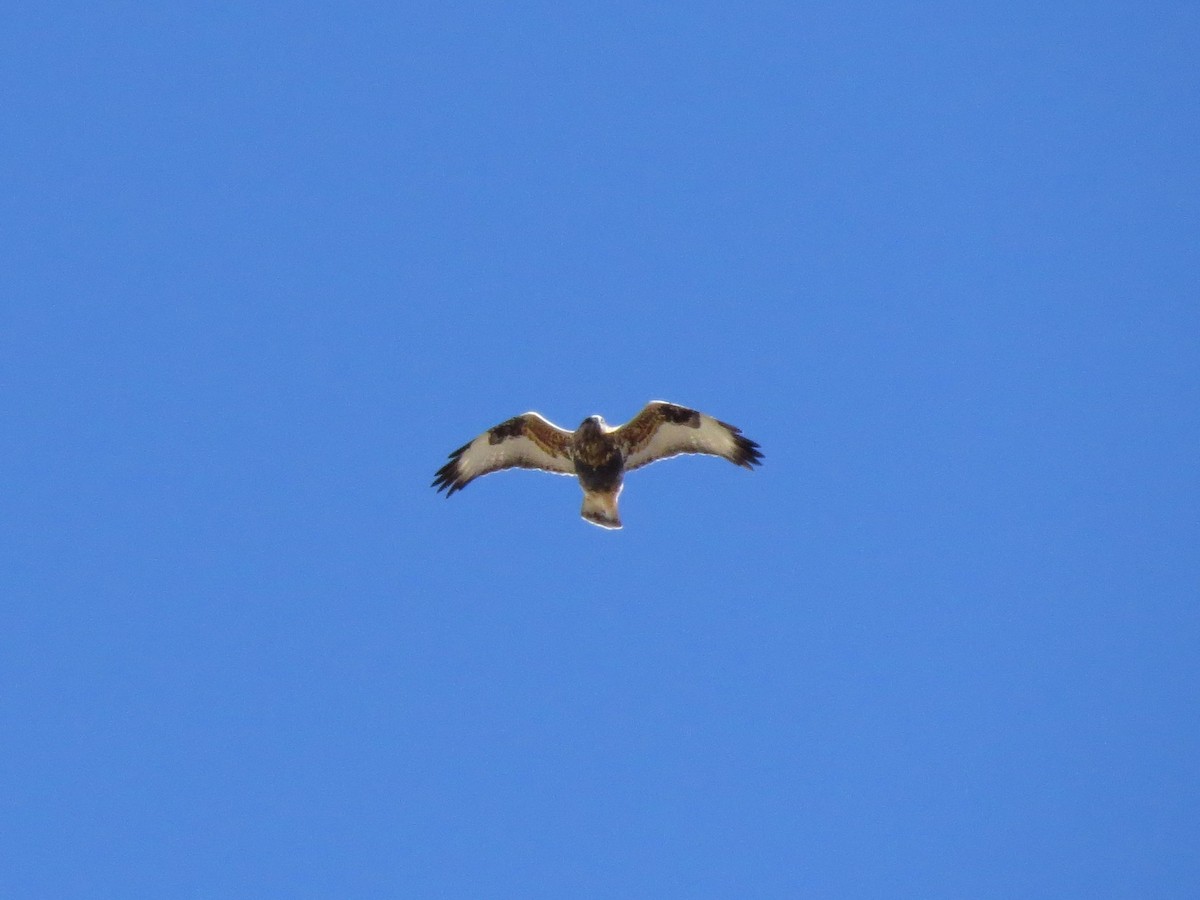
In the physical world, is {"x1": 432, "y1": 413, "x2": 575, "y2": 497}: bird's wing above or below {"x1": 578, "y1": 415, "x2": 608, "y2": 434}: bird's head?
above

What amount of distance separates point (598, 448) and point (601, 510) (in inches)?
32.7

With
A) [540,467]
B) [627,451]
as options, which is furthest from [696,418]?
[540,467]

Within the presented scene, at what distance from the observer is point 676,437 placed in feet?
52.4

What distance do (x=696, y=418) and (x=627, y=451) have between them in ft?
3.03

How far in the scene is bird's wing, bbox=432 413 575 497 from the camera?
53.2ft

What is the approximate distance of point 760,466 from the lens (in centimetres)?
1560

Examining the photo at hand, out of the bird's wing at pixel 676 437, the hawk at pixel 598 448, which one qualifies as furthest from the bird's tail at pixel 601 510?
the bird's wing at pixel 676 437

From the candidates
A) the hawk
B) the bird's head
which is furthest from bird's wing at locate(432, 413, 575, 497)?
the bird's head

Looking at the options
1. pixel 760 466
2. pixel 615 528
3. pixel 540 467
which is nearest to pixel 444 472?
pixel 540 467

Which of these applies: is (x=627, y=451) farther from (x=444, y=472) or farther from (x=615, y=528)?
(x=444, y=472)

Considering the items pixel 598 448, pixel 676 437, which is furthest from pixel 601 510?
pixel 676 437

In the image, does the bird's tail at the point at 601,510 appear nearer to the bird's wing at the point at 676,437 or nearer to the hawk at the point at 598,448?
the hawk at the point at 598,448

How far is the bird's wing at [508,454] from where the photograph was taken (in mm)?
16203

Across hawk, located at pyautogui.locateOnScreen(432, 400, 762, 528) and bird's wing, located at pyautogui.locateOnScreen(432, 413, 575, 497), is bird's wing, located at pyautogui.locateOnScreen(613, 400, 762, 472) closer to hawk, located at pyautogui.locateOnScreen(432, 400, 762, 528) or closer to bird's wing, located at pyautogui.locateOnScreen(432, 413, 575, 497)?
hawk, located at pyautogui.locateOnScreen(432, 400, 762, 528)
